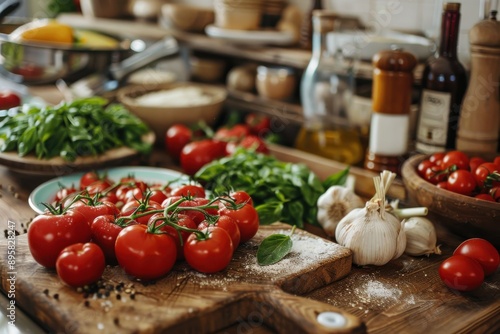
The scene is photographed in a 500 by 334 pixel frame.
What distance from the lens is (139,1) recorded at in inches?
114

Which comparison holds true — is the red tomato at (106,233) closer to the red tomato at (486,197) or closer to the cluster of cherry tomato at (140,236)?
the cluster of cherry tomato at (140,236)

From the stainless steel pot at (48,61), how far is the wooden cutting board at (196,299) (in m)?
1.00

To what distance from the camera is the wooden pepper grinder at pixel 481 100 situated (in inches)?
57.7

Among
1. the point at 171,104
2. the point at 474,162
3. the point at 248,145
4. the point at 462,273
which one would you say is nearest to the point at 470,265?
the point at 462,273

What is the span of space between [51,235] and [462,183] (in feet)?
2.86

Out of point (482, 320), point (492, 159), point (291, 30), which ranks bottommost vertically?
point (482, 320)

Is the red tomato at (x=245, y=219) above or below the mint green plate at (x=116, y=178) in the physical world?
above

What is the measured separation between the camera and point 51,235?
1056 mm

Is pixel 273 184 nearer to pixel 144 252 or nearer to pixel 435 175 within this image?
pixel 435 175

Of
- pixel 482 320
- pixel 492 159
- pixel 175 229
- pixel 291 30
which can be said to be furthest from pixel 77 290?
pixel 291 30

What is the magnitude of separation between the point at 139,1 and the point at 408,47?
1.67m

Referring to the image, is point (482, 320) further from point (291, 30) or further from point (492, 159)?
point (291, 30)

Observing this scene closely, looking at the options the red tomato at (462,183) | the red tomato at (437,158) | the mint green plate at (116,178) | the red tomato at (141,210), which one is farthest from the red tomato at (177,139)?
the red tomato at (462,183)

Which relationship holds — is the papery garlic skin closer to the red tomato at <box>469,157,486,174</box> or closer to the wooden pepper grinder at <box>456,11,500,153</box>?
the red tomato at <box>469,157,486,174</box>
